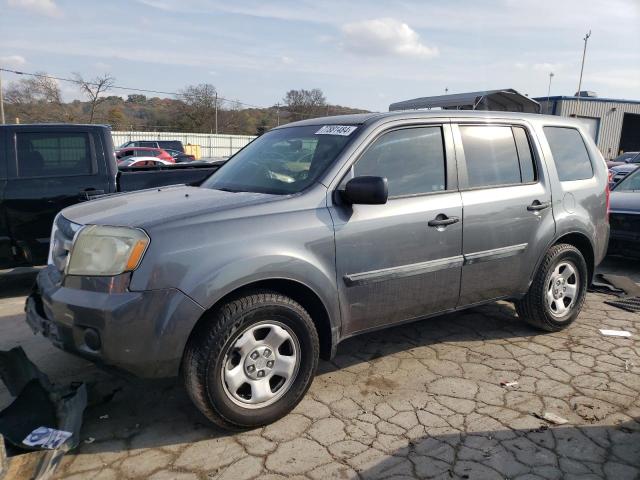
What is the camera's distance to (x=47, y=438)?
272 cm

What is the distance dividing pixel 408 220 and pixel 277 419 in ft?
4.98

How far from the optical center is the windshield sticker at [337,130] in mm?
3516

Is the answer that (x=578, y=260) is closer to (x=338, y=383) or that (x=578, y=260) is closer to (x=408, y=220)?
(x=408, y=220)

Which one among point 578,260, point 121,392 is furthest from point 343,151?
point 578,260

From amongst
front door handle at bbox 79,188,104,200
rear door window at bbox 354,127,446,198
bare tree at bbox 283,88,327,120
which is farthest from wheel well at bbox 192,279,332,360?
bare tree at bbox 283,88,327,120

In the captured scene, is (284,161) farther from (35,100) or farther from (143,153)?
(35,100)

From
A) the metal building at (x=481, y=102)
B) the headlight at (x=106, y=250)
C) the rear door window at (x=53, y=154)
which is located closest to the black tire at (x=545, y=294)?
the headlight at (x=106, y=250)

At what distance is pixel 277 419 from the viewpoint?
3.08m

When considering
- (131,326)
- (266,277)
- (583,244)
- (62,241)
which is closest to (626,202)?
(583,244)

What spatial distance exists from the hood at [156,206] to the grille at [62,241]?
5 cm

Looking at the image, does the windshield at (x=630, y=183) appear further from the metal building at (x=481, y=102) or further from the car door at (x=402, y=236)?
the car door at (x=402, y=236)

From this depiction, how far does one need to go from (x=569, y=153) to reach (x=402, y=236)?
223cm

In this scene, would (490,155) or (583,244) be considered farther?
(583,244)

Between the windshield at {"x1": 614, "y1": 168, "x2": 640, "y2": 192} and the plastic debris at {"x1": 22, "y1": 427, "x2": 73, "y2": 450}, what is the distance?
7.85 metres
